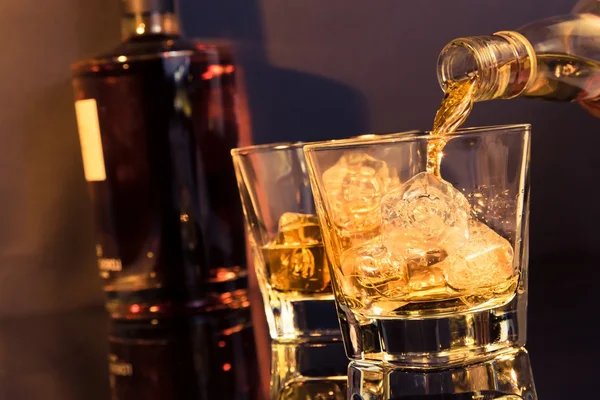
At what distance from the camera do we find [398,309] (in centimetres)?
65

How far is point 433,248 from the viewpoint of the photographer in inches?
25.3

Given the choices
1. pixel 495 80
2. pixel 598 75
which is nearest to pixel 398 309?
pixel 495 80

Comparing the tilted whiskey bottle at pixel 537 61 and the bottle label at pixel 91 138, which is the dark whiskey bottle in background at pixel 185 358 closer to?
the bottle label at pixel 91 138

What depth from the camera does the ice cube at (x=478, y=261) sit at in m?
0.64

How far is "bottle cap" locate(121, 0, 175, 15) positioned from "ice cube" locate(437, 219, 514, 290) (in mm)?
486

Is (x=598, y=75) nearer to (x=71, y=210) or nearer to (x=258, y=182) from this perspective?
(x=258, y=182)

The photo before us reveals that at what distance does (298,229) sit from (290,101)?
13.2 inches

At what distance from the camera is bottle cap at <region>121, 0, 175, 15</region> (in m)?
0.98

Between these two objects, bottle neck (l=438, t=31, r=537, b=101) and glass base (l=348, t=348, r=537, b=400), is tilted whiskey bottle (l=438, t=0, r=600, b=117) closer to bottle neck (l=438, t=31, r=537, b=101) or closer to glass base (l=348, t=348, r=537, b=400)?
bottle neck (l=438, t=31, r=537, b=101)

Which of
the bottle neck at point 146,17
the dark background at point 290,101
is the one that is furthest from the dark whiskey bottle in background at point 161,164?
the dark background at point 290,101

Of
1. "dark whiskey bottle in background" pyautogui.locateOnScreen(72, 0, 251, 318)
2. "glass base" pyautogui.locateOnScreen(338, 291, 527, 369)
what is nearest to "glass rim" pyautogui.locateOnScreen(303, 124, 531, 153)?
"glass base" pyautogui.locateOnScreen(338, 291, 527, 369)

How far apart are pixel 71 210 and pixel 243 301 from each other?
10.3 inches

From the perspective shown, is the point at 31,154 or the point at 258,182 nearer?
the point at 258,182

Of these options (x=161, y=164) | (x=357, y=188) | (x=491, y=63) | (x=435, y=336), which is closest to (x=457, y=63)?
(x=491, y=63)
